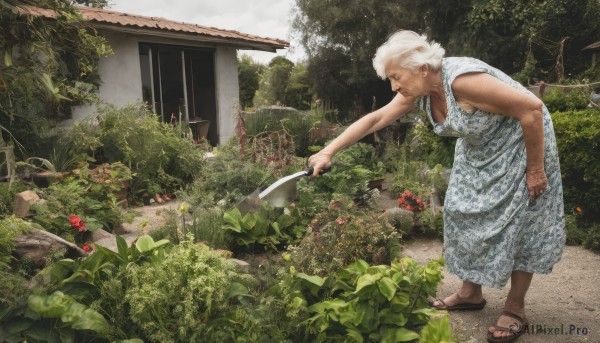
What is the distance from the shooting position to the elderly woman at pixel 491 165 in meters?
2.40

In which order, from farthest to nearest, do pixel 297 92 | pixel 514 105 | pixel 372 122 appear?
pixel 297 92, pixel 372 122, pixel 514 105

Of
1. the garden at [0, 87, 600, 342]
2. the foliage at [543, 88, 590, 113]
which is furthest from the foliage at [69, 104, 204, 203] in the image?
the foliage at [543, 88, 590, 113]

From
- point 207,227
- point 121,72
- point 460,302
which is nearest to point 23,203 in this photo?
point 207,227

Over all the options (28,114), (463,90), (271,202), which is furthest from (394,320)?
(28,114)

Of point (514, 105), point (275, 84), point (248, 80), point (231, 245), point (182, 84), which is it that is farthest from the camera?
point (248, 80)

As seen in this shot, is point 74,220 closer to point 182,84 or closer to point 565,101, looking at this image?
point 565,101

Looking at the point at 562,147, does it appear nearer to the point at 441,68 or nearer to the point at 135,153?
the point at 441,68

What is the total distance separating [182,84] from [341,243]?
8070 millimetres

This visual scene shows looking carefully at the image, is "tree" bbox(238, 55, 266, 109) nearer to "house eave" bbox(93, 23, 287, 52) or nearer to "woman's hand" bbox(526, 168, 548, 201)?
"house eave" bbox(93, 23, 287, 52)

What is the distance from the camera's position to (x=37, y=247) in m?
3.08

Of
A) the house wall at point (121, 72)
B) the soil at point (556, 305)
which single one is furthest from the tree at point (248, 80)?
the soil at point (556, 305)

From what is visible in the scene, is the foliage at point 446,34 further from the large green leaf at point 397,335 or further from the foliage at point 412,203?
the large green leaf at point 397,335

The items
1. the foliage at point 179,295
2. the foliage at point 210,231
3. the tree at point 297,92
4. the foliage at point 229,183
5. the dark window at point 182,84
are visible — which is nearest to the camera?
the foliage at point 179,295

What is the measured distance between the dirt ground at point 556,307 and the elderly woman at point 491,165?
0.17 metres
